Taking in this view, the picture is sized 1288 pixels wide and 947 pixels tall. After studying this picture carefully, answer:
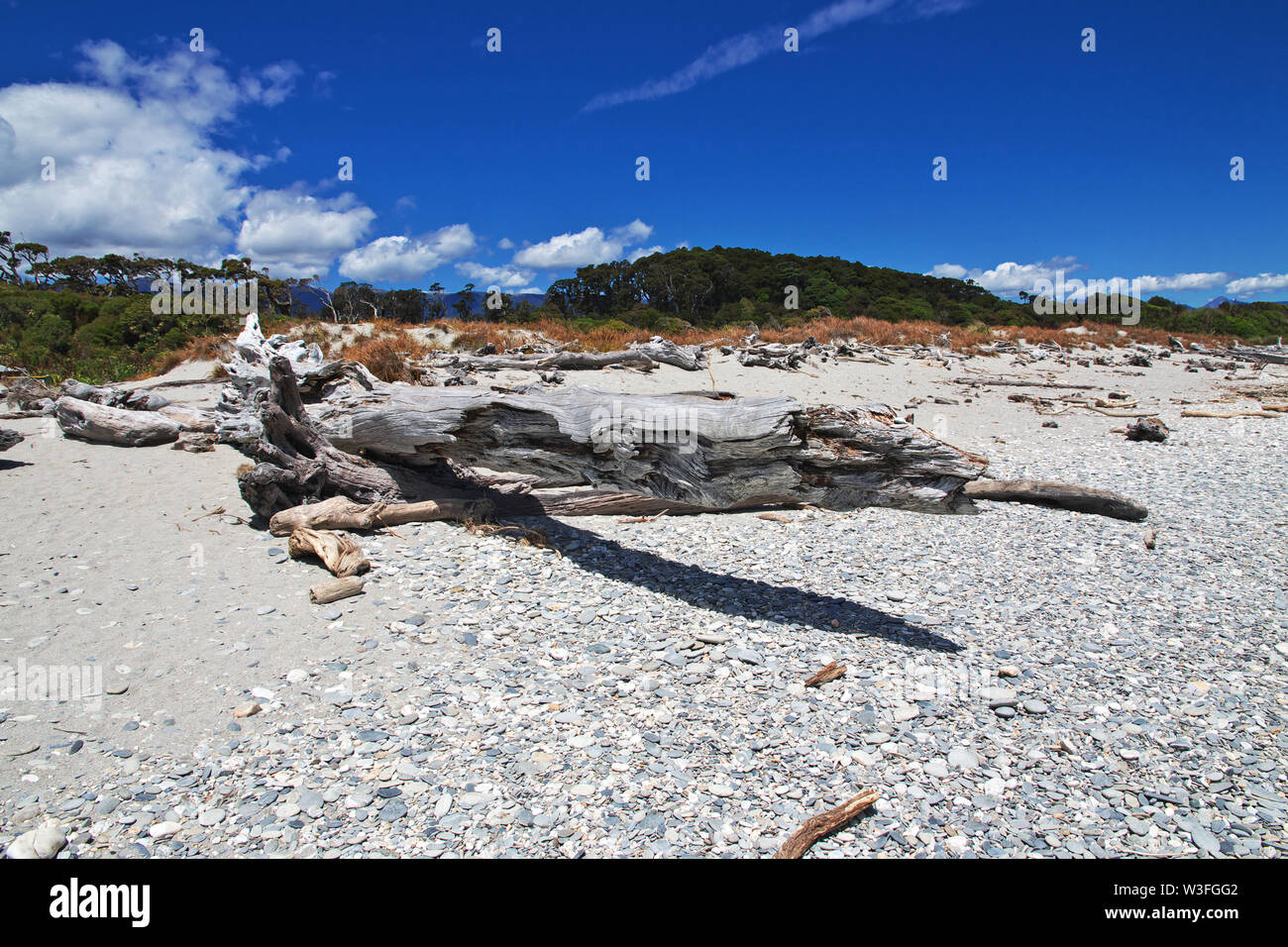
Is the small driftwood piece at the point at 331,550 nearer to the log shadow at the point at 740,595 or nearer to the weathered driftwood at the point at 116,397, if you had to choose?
the log shadow at the point at 740,595

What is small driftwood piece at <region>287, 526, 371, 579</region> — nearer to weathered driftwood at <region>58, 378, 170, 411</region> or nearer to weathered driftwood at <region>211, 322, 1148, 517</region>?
weathered driftwood at <region>211, 322, 1148, 517</region>

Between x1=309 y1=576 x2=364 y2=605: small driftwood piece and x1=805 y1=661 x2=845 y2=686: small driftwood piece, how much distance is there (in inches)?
140

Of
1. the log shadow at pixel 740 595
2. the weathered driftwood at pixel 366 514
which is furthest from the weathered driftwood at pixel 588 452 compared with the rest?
the log shadow at pixel 740 595

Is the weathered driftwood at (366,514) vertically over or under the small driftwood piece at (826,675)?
over

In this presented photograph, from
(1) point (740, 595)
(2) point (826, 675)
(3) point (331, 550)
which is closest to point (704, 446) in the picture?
(1) point (740, 595)

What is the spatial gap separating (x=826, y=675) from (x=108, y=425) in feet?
33.2

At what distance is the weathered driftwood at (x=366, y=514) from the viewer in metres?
5.89

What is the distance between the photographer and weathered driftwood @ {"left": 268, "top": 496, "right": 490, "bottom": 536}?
589 cm

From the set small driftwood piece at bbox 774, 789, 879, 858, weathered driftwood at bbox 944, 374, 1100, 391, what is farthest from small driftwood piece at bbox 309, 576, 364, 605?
weathered driftwood at bbox 944, 374, 1100, 391

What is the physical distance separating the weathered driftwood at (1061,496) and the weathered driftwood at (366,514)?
556 cm

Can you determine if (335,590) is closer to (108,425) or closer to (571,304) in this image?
(108,425)
